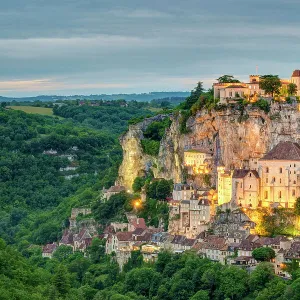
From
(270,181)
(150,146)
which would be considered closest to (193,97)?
(150,146)

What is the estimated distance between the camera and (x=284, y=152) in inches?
3967

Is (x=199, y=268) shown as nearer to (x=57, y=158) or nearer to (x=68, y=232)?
(x=68, y=232)

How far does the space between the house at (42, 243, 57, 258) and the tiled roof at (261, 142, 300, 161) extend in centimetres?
2591

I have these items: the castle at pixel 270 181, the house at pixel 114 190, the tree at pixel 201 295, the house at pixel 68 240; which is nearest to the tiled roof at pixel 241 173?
the castle at pixel 270 181

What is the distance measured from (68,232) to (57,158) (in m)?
40.6

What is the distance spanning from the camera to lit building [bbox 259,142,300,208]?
327 ft

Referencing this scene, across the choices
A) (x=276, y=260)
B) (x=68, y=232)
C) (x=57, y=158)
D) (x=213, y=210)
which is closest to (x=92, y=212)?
(x=68, y=232)

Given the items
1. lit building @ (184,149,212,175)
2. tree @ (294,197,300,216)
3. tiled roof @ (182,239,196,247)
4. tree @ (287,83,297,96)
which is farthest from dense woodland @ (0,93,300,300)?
tree @ (287,83,297,96)

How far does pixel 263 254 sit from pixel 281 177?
9114 millimetres

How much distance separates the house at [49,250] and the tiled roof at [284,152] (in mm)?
25910

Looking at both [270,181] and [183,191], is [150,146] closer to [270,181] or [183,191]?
[183,191]

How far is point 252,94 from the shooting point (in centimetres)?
10669

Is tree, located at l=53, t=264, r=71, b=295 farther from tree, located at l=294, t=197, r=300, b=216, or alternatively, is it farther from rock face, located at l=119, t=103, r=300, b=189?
tree, located at l=294, t=197, r=300, b=216

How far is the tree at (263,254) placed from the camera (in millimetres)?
93312
